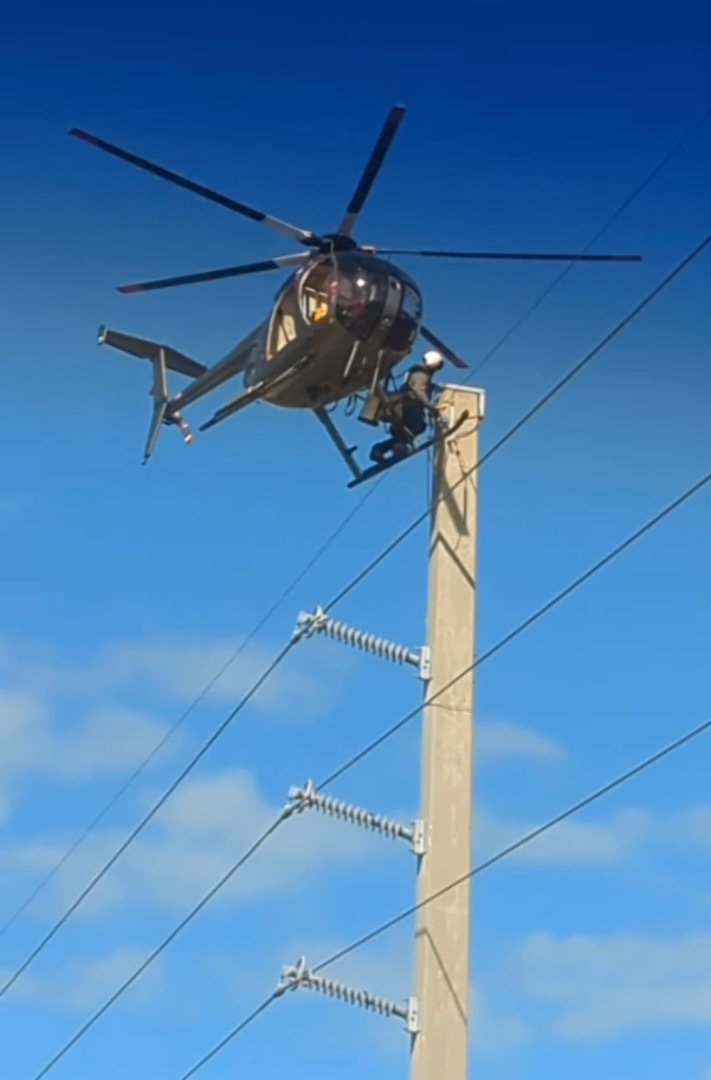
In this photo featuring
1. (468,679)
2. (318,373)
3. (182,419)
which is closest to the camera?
(468,679)

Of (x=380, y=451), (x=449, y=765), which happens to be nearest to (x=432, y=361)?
(x=380, y=451)

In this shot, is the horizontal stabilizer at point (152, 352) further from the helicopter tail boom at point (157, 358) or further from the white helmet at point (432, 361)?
the white helmet at point (432, 361)

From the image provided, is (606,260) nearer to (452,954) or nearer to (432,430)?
(432,430)

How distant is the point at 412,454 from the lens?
1262cm

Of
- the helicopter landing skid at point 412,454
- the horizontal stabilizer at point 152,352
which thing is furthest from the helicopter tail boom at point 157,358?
the helicopter landing skid at point 412,454

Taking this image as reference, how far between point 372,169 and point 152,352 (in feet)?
17.4

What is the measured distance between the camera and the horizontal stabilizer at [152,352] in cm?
1873

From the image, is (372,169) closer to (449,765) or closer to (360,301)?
(360,301)

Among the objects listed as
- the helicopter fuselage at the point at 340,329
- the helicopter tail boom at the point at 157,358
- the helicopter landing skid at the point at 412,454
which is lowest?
the helicopter landing skid at the point at 412,454

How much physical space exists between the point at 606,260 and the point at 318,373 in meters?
2.62

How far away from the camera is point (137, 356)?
742 inches

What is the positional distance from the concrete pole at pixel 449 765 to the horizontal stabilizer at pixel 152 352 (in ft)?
22.2

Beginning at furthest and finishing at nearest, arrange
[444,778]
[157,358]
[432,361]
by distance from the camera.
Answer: [157,358]
[432,361]
[444,778]

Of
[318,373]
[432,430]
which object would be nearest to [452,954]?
[432,430]
